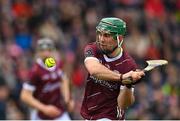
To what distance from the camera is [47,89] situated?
41.0ft

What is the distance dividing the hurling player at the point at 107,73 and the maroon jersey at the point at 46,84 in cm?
289

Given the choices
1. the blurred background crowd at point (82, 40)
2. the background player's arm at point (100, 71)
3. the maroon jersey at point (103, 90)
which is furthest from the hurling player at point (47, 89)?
the background player's arm at point (100, 71)

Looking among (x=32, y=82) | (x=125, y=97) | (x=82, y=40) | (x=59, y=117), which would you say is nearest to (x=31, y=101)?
(x=32, y=82)

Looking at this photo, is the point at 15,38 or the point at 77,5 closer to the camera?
the point at 15,38

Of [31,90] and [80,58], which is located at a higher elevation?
[31,90]

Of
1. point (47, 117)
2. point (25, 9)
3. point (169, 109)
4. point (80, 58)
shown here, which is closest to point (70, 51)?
point (80, 58)

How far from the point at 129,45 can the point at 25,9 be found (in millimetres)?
2433

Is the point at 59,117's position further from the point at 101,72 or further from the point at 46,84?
the point at 101,72

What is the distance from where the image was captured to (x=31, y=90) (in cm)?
1230

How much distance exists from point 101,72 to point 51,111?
11.0 feet

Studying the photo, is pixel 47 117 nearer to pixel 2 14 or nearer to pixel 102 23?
pixel 102 23

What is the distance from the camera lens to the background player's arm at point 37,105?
Answer: 1211 cm

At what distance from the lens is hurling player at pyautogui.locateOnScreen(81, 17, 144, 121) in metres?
9.10

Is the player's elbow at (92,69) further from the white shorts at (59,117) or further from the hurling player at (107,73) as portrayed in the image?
the white shorts at (59,117)
